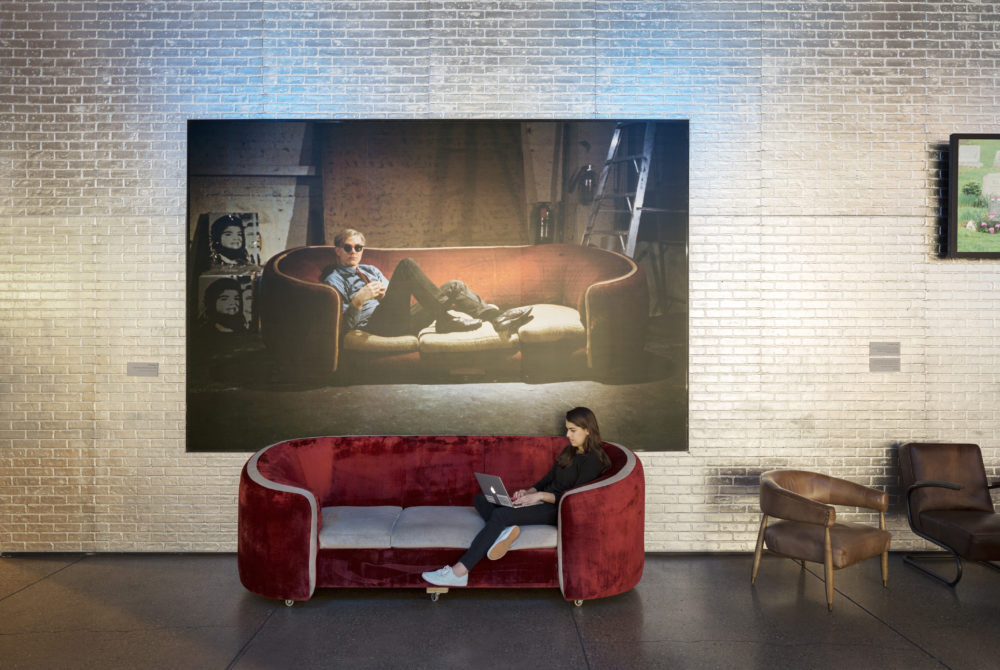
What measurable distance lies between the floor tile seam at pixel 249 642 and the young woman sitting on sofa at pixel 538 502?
3.06ft

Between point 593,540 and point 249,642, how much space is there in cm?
204

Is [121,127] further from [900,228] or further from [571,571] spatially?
[900,228]

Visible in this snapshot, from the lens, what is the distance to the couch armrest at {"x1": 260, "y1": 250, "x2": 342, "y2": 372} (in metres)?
5.44

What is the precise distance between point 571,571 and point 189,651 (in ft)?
7.11

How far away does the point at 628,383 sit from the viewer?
547 centimetres

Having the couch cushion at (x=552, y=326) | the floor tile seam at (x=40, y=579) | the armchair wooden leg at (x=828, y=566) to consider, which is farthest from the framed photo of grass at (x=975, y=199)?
the floor tile seam at (x=40, y=579)

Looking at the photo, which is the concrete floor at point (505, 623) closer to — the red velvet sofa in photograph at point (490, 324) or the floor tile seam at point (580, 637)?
the floor tile seam at point (580, 637)

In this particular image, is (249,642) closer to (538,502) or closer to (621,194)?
(538,502)

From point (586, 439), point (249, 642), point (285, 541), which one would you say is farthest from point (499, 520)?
point (249, 642)

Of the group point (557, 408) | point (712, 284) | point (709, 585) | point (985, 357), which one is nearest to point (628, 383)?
point (557, 408)

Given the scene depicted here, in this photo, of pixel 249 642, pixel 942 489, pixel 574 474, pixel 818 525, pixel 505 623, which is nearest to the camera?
pixel 249 642

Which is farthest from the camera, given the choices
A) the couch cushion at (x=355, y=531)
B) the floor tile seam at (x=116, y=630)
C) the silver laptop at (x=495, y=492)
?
Answer: the silver laptop at (x=495, y=492)

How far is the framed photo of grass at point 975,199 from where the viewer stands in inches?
215

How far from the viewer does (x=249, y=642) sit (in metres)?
3.82
